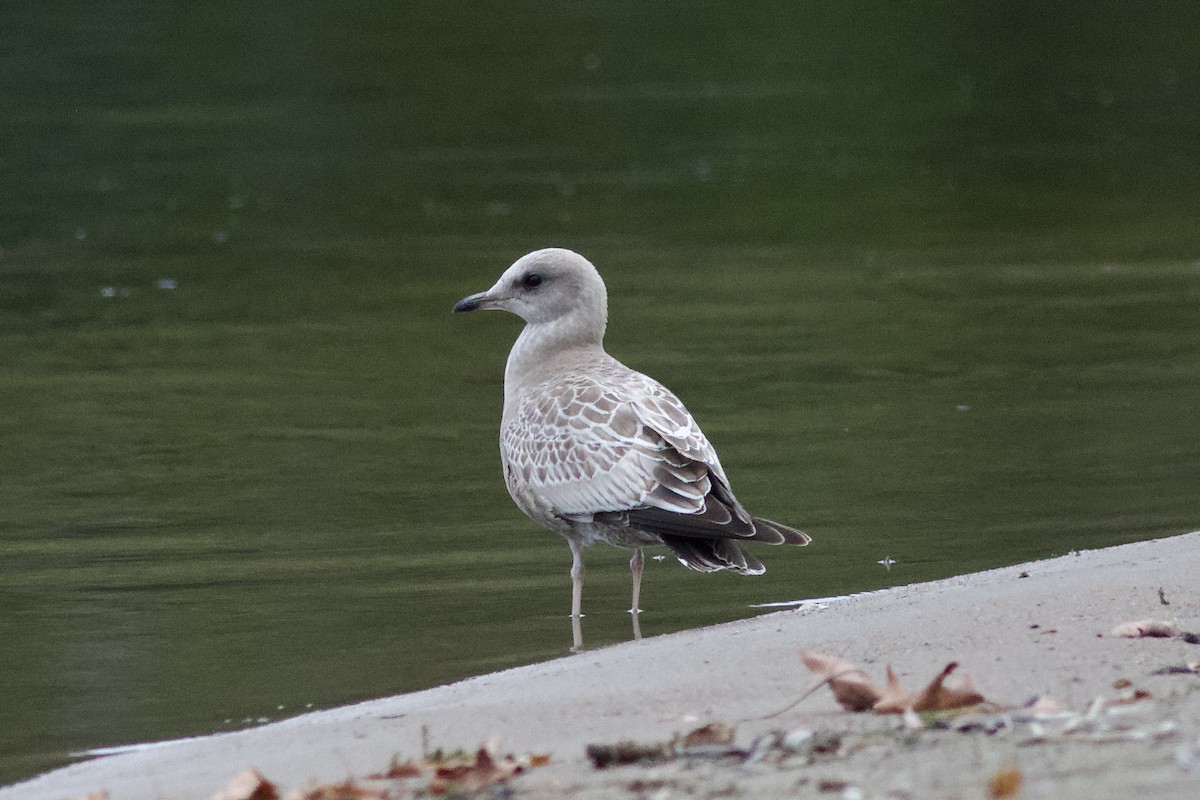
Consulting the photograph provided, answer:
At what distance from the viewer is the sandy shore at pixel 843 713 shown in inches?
159

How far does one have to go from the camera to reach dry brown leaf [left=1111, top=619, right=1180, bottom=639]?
5176 millimetres

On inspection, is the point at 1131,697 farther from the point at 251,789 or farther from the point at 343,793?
the point at 251,789

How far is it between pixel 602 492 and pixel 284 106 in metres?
14.5

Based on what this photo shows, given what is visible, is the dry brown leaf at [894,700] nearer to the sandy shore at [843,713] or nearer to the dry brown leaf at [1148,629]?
the sandy shore at [843,713]

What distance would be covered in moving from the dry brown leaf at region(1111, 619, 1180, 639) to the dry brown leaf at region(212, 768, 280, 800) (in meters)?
2.12

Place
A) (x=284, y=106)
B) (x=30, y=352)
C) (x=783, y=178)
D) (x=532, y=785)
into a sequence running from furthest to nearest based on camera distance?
1. (x=284, y=106)
2. (x=783, y=178)
3. (x=30, y=352)
4. (x=532, y=785)

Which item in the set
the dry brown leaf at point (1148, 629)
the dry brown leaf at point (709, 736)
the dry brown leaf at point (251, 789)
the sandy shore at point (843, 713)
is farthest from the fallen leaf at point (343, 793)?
the dry brown leaf at point (1148, 629)

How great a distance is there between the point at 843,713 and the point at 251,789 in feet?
4.18

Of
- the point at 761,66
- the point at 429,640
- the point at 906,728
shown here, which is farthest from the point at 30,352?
the point at 761,66

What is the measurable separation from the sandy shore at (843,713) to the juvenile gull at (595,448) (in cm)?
44

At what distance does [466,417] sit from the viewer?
1062cm

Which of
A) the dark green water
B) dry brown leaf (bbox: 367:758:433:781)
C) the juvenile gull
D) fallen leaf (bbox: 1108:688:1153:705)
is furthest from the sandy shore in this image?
the dark green water

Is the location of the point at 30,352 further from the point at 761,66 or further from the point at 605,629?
the point at 761,66

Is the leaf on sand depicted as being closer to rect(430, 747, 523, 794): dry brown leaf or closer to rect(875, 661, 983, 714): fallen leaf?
rect(875, 661, 983, 714): fallen leaf
